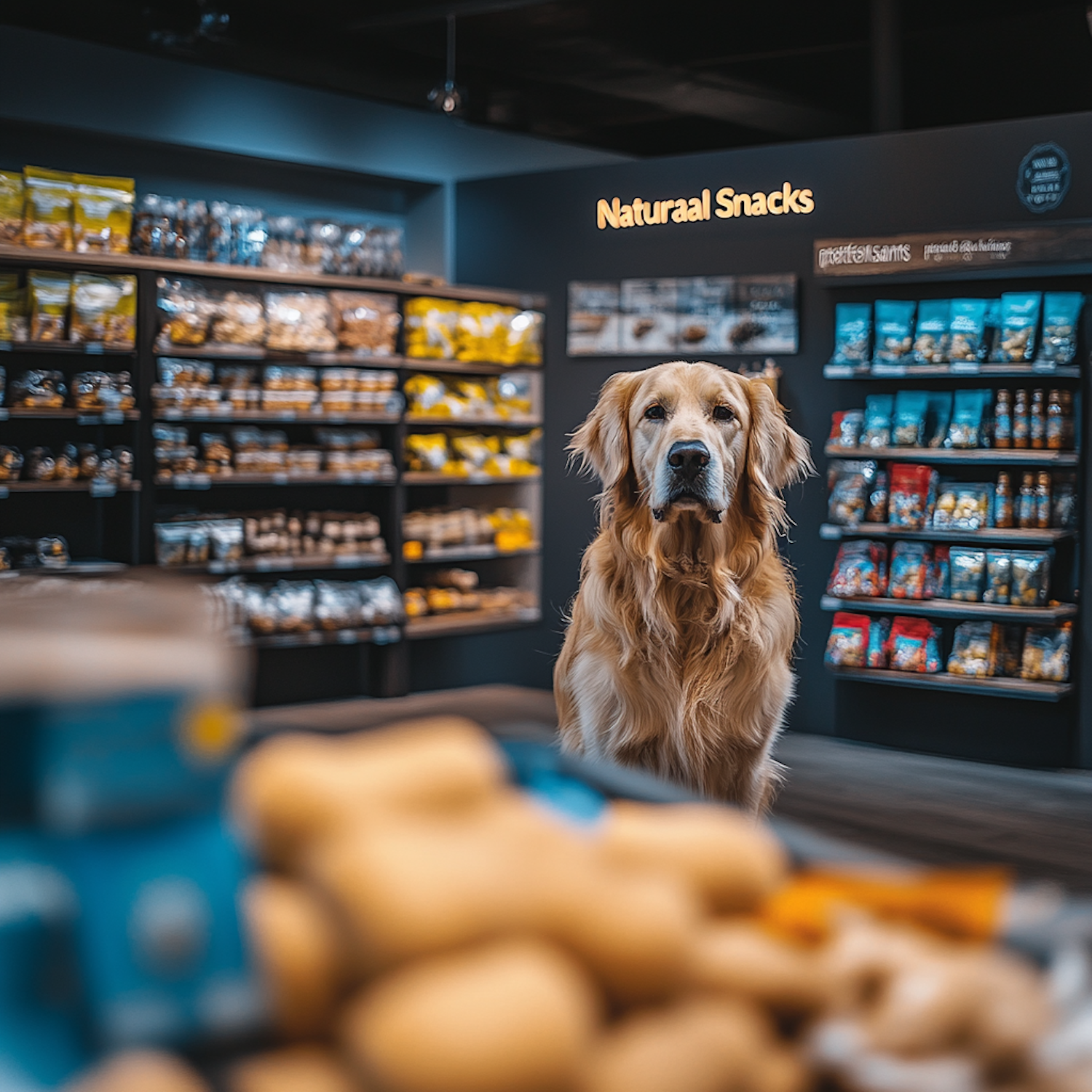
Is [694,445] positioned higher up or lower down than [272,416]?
lower down

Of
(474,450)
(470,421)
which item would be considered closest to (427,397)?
(470,421)

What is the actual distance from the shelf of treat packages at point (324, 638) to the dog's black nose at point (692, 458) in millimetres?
3806

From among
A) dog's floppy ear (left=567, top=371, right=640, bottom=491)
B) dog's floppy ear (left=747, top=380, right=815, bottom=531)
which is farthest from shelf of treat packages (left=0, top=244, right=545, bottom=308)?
dog's floppy ear (left=747, top=380, right=815, bottom=531)

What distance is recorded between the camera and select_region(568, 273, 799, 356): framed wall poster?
21.2ft

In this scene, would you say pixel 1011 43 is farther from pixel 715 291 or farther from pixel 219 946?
pixel 219 946

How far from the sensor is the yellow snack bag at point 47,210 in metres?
5.62

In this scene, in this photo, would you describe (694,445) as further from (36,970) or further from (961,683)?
(961,683)

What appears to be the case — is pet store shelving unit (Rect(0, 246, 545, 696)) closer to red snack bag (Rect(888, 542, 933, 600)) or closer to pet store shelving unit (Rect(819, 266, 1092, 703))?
pet store shelving unit (Rect(819, 266, 1092, 703))

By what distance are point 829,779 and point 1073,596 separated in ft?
4.43

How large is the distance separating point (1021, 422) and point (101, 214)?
4081 mm

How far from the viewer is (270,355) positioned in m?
6.34

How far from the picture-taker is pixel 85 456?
5.80m

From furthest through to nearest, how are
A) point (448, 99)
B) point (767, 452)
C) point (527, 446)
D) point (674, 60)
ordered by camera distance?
1. point (674, 60)
2. point (527, 446)
3. point (448, 99)
4. point (767, 452)

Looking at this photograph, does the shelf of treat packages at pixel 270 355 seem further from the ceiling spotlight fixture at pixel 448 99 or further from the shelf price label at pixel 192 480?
the ceiling spotlight fixture at pixel 448 99
